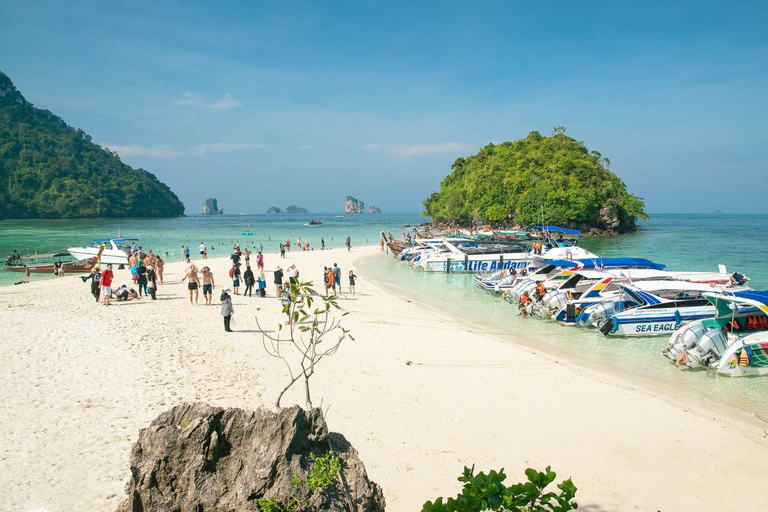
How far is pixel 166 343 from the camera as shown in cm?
1249

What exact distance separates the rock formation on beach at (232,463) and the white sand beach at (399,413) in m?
2.38

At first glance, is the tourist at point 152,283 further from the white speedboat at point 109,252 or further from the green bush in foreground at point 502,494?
the green bush in foreground at point 502,494

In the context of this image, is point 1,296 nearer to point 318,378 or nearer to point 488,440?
point 318,378

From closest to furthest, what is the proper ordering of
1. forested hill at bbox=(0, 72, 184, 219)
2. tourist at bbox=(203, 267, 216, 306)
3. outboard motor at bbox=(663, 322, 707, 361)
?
outboard motor at bbox=(663, 322, 707, 361) < tourist at bbox=(203, 267, 216, 306) < forested hill at bbox=(0, 72, 184, 219)

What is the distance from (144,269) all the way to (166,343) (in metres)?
8.77

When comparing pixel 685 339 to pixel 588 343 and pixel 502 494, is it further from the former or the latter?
pixel 502 494

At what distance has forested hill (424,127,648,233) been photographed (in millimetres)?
71625

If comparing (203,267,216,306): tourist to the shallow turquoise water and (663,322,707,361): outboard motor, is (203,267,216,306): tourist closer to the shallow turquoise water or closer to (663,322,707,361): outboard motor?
the shallow turquoise water

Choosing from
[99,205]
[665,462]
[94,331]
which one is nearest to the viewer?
[665,462]

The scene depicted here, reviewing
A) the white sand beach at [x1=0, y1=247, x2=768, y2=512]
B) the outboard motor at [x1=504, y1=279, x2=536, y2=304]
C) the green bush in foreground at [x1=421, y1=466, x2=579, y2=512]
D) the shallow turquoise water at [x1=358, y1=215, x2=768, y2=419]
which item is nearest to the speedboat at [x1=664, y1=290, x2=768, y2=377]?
the shallow turquoise water at [x1=358, y1=215, x2=768, y2=419]

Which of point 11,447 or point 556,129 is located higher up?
point 556,129

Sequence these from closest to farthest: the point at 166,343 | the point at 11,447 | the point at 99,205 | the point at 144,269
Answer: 1. the point at 11,447
2. the point at 166,343
3. the point at 144,269
4. the point at 99,205

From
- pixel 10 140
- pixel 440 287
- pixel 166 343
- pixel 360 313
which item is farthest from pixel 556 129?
pixel 10 140

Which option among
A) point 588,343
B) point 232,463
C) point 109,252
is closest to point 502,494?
point 232,463
